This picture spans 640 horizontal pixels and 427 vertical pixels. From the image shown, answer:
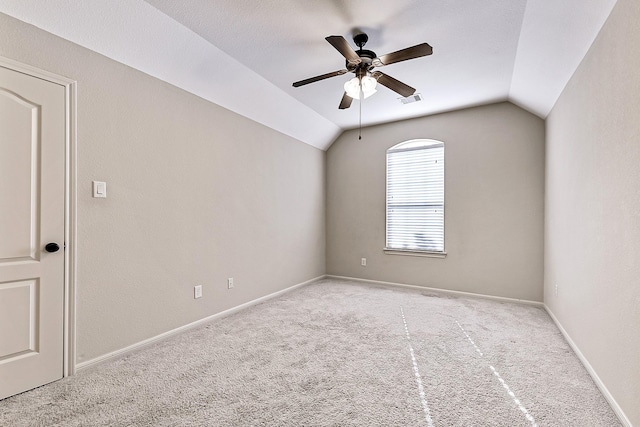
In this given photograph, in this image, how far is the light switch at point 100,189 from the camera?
2336mm

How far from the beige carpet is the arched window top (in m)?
2.59

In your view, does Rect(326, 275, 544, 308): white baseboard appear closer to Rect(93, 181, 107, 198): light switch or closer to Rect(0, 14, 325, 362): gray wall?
Rect(0, 14, 325, 362): gray wall

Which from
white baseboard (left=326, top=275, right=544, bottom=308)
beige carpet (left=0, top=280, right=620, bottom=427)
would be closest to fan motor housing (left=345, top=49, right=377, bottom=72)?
beige carpet (left=0, top=280, right=620, bottom=427)

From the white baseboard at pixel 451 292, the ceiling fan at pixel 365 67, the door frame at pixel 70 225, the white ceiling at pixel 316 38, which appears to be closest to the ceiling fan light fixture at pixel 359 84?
the ceiling fan at pixel 365 67

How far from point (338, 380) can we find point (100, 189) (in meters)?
2.37

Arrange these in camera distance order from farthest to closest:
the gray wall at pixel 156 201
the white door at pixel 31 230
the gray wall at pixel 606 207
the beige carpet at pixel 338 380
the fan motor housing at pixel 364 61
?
the fan motor housing at pixel 364 61 < the gray wall at pixel 156 201 < the white door at pixel 31 230 < the beige carpet at pixel 338 380 < the gray wall at pixel 606 207

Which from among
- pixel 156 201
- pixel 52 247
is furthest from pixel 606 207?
pixel 52 247

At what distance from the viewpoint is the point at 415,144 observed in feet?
15.6

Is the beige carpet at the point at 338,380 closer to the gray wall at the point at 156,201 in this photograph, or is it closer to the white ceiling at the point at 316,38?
the gray wall at the point at 156,201

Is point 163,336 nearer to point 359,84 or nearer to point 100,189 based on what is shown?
point 100,189

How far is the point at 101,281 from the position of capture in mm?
2369

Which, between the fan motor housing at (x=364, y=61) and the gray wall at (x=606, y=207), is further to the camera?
the fan motor housing at (x=364, y=61)

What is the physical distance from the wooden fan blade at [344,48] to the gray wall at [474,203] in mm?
2650

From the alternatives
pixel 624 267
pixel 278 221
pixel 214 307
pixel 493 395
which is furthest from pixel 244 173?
pixel 624 267
